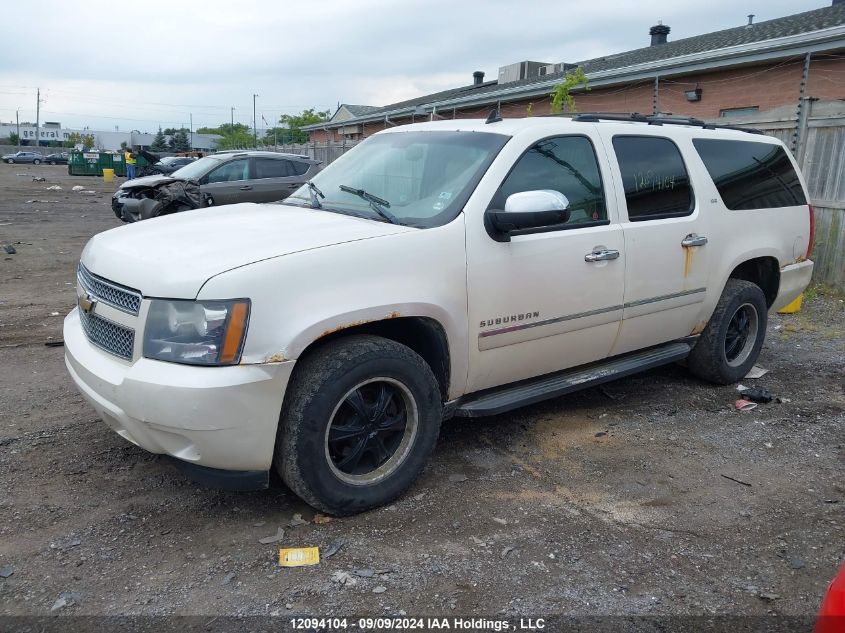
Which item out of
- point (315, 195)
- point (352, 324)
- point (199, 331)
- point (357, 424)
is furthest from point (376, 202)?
point (199, 331)

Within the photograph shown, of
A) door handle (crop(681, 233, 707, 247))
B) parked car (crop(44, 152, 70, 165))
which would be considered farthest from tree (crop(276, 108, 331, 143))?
door handle (crop(681, 233, 707, 247))

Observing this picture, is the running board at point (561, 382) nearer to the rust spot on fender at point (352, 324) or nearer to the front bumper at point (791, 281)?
the rust spot on fender at point (352, 324)

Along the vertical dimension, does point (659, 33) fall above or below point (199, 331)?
above

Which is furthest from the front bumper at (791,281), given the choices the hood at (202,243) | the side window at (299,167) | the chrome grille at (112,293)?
the side window at (299,167)

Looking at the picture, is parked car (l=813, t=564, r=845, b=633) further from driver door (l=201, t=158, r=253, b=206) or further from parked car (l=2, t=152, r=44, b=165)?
parked car (l=2, t=152, r=44, b=165)

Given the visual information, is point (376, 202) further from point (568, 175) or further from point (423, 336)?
point (568, 175)

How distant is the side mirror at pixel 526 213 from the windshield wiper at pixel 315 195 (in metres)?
1.10

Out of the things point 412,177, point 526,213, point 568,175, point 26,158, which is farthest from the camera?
point 26,158

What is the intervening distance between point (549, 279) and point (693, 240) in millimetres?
1427

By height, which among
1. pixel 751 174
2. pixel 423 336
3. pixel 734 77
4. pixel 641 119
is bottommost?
pixel 423 336

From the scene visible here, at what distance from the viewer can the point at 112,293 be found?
10.7 feet

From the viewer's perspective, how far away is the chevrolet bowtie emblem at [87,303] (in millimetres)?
3385

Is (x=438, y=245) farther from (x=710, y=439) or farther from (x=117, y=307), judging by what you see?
(x=710, y=439)

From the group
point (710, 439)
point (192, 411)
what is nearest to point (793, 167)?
point (710, 439)
